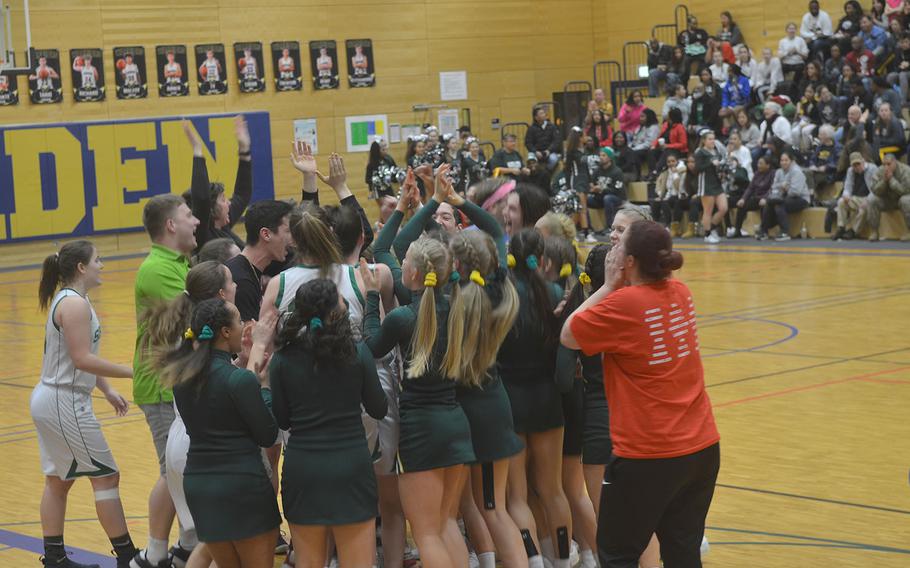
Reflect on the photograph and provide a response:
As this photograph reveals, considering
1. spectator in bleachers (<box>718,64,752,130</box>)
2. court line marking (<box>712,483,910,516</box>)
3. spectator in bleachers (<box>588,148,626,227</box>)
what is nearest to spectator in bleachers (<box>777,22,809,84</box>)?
spectator in bleachers (<box>718,64,752,130</box>)

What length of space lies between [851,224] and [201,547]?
1762 centimetres

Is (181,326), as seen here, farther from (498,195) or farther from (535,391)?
(498,195)

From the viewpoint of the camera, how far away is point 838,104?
22.5 m

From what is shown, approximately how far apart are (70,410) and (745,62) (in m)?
21.8

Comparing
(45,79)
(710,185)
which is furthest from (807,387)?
(45,79)

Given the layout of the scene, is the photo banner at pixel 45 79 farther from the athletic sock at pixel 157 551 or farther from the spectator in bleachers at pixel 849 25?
the athletic sock at pixel 157 551

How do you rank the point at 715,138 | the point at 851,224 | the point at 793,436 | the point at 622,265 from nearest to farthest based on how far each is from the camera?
1. the point at 622,265
2. the point at 793,436
3. the point at 851,224
4. the point at 715,138

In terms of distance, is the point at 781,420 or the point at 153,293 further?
the point at 781,420

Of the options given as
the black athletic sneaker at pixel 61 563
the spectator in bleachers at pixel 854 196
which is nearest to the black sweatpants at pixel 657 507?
the black athletic sneaker at pixel 61 563

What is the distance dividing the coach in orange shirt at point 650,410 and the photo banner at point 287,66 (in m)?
23.7

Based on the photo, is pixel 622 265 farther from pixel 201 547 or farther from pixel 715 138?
pixel 715 138

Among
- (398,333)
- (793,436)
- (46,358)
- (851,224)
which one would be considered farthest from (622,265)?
(851,224)

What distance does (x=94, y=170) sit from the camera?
24.7 meters

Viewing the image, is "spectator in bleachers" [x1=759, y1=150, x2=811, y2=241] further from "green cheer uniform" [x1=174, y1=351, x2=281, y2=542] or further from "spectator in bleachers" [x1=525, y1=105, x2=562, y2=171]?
"green cheer uniform" [x1=174, y1=351, x2=281, y2=542]
